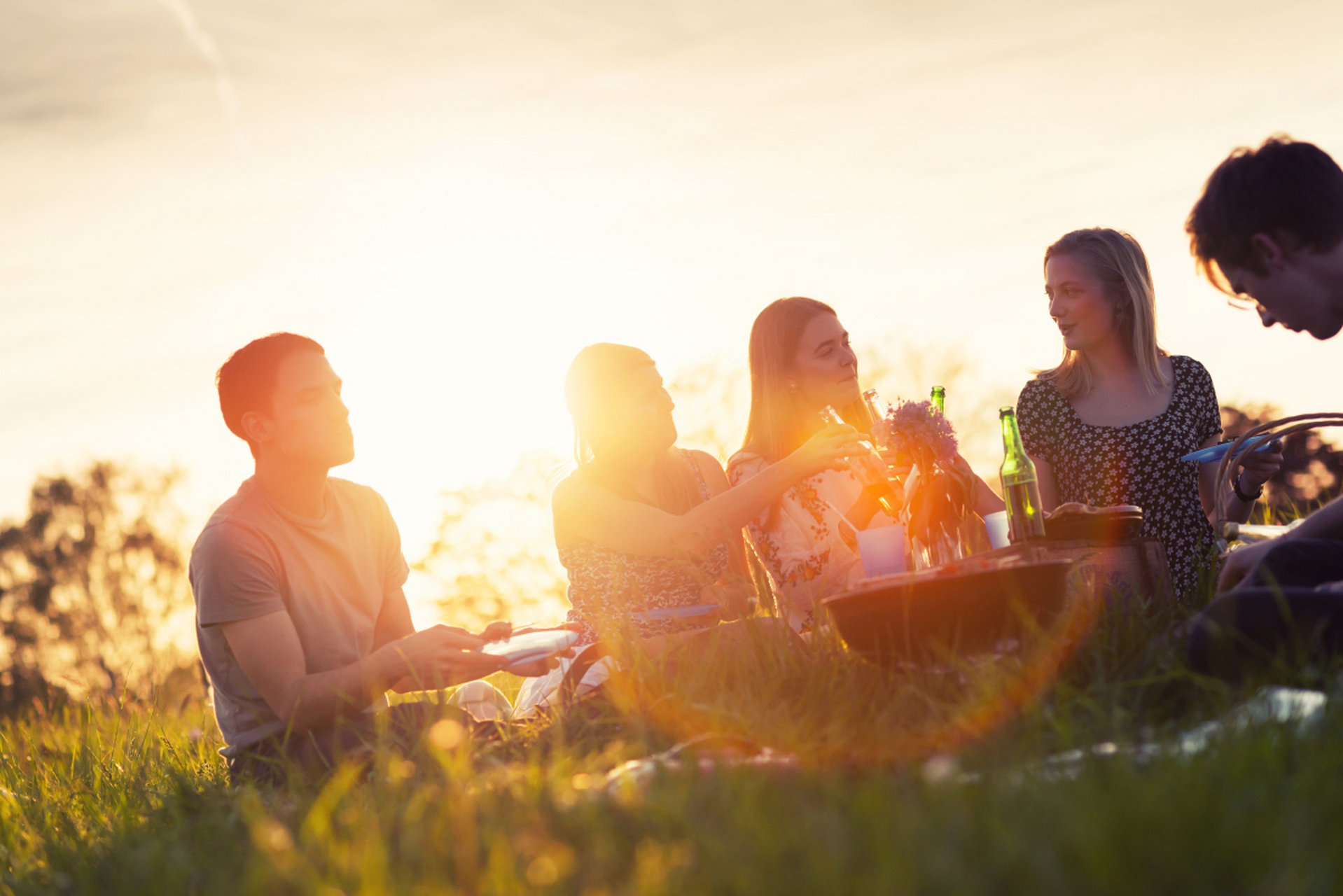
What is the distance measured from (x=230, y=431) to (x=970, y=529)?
9.35 ft

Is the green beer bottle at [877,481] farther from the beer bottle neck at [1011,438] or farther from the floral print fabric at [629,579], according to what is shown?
the floral print fabric at [629,579]

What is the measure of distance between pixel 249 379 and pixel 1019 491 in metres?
2.89

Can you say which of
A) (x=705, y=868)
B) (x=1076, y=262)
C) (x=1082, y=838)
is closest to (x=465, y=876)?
(x=705, y=868)

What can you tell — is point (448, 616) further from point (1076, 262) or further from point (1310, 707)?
point (1310, 707)

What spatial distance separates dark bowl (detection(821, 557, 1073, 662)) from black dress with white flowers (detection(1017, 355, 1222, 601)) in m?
2.16

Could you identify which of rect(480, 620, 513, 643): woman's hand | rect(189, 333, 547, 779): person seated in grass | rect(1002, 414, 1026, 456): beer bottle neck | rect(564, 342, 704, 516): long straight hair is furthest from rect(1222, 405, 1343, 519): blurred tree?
rect(480, 620, 513, 643): woman's hand

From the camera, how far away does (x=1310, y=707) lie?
6.69 ft

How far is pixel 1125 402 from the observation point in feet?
15.2

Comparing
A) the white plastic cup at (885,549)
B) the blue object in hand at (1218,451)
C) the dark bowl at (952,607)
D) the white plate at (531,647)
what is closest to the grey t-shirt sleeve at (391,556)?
the white plate at (531,647)

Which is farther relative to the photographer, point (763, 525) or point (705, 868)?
point (763, 525)

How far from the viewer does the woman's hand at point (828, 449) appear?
11.3 feet

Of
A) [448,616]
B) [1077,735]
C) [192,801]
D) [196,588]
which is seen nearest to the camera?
[1077,735]

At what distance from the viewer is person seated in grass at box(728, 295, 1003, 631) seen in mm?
4398

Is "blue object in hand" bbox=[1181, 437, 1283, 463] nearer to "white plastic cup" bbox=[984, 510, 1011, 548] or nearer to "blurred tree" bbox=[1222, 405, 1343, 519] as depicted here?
"white plastic cup" bbox=[984, 510, 1011, 548]
